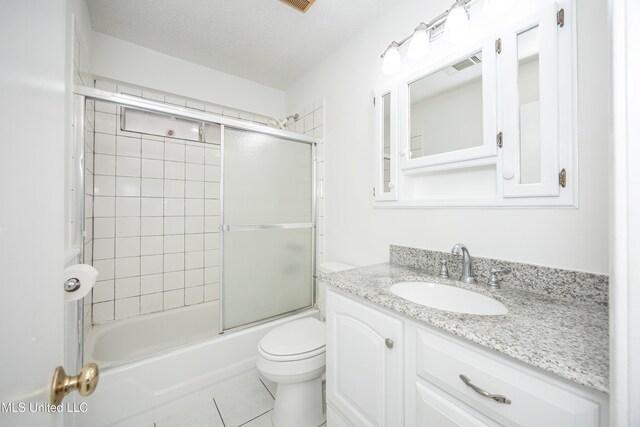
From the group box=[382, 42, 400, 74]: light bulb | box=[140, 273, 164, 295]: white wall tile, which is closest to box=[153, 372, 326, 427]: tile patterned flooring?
box=[140, 273, 164, 295]: white wall tile

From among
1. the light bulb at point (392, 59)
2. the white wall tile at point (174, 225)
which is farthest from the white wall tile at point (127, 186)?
the light bulb at point (392, 59)

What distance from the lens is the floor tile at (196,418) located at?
133 cm

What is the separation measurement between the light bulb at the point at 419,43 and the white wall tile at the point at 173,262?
235 centimetres

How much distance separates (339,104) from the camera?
1.91 metres

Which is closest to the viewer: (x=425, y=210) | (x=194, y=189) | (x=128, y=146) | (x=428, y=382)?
(x=428, y=382)

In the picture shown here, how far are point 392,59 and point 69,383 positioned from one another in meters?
1.77

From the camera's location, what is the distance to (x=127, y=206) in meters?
1.98

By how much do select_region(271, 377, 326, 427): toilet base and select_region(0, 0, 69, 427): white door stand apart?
1.09 m

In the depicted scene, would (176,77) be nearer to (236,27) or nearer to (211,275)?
(236,27)

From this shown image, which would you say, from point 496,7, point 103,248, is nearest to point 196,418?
point 103,248

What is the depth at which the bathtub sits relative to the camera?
127 centimetres

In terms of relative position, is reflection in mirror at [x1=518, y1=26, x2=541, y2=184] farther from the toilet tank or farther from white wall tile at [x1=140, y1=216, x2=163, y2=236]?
white wall tile at [x1=140, y1=216, x2=163, y2=236]

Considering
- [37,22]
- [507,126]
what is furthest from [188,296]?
[507,126]

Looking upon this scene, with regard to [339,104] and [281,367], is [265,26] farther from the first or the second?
[281,367]
